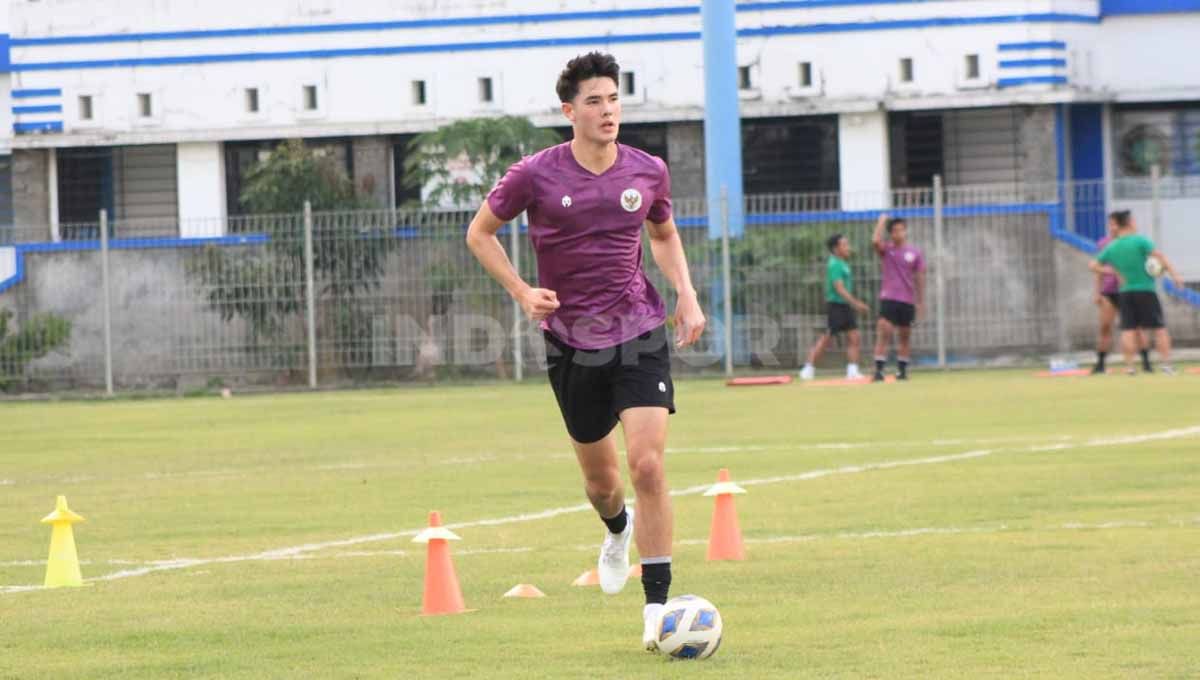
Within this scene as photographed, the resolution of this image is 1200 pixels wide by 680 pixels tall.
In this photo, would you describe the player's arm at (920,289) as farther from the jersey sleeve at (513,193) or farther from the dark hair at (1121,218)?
the jersey sleeve at (513,193)

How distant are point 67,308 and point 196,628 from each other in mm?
25805

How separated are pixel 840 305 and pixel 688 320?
869 inches

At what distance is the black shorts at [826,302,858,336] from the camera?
31.5 meters

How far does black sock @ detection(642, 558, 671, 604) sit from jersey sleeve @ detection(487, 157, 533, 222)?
1618mm

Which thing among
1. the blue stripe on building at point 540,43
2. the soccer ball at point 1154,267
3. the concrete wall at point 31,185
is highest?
the blue stripe on building at point 540,43

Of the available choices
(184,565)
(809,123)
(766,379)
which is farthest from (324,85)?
(184,565)

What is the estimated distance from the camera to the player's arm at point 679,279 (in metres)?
9.77

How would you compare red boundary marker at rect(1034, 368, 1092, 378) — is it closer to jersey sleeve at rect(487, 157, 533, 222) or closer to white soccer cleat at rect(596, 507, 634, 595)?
white soccer cleat at rect(596, 507, 634, 595)

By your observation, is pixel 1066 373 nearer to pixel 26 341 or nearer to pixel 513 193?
pixel 26 341

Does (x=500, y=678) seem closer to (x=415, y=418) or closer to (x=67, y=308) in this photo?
(x=415, y=418)

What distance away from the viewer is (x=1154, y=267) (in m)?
29.4

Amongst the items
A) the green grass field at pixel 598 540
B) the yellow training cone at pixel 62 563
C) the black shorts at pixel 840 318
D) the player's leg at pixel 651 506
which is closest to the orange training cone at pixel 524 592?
the green grass field at pixel 598 540

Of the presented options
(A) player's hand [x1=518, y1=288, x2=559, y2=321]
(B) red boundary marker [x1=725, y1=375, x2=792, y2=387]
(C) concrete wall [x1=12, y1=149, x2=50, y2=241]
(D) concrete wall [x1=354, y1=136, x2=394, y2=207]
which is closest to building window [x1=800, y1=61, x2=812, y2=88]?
(D) concrete wall [x1=354, y1=136, x2=394, y2=207]

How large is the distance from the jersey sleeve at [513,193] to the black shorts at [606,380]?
→ 0.55 meters
